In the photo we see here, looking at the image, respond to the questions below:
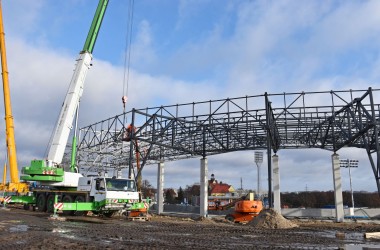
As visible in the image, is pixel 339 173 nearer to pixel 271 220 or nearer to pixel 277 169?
pixel 277 169

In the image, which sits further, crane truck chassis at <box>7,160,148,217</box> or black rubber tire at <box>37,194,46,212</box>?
black rubber tire at <box>37,194,46,212</box>

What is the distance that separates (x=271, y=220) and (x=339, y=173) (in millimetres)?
14090

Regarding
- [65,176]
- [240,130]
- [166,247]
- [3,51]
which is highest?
[3,51]

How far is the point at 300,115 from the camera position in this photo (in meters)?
29.3

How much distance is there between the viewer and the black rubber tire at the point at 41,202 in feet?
93.4

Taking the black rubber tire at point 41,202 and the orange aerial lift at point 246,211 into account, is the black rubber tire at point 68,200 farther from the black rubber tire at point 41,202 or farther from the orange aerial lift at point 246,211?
the orange aerial lift at point 246,211

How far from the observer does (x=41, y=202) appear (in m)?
28.7

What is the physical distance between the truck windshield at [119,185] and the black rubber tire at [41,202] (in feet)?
25.9

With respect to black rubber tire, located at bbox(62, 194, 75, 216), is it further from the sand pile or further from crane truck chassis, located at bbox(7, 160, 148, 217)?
the sand pile

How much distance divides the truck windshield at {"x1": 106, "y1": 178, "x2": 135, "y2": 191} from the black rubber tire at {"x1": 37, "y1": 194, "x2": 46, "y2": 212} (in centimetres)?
790

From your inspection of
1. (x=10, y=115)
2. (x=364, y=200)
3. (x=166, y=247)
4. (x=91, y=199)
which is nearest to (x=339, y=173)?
(x=91, y=199)

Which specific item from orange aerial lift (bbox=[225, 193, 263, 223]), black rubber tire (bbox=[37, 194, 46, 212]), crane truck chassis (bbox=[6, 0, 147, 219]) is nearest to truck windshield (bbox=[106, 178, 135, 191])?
crane truck chassis (bbox=[6, 0, 147, 219])

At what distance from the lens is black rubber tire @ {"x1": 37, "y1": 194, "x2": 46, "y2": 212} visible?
28.5 metres

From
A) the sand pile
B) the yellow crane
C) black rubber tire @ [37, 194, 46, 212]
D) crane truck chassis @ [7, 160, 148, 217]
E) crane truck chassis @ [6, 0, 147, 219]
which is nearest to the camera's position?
the sand pile
